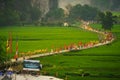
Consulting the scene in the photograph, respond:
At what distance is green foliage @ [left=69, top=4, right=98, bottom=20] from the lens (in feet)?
486

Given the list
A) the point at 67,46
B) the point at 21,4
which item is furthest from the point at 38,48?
the point at 21,4

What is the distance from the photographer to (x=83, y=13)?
149750mm

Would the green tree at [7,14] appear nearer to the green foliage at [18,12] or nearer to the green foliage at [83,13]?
the green foliage at [18,12]

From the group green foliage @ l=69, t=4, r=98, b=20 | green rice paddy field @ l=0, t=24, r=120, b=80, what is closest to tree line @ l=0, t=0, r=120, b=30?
green foliage @ l=69, t=4, r=98, b=20

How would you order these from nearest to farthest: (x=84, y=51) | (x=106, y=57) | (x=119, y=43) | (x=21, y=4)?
(x=106, y=57), (x=84, y=51), (x=119, y=43), (x=21, y=4)

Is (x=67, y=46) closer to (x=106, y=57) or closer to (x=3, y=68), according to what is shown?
(x=106, y=57)

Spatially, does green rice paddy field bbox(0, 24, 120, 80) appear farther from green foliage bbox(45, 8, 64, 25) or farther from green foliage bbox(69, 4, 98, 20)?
green foliage bbox(69, 4, 98, 20)

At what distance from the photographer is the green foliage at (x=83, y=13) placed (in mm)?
148250

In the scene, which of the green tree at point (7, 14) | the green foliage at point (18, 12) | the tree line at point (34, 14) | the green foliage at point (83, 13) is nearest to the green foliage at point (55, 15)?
the tree line at point (34, 14)

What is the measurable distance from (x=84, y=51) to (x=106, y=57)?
22.5ft

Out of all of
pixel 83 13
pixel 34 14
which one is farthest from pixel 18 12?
pixel 83 13

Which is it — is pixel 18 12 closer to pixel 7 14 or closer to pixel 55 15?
pixel 7 14

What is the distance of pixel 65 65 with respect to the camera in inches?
2153

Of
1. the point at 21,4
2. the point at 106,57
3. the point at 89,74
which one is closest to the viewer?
the point at 89,74
